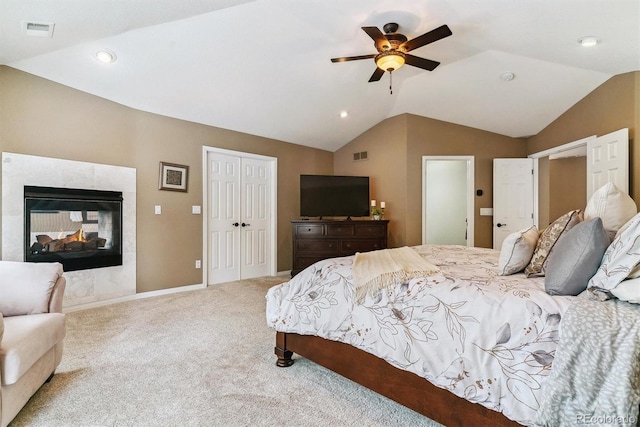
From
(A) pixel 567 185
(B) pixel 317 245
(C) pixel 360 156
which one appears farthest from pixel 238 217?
(A) pixel 567 185

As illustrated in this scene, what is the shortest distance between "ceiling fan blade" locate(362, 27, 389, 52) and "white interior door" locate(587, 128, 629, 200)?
112 inches

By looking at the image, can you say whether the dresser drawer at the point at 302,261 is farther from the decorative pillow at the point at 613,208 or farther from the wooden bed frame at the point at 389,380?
the decorative pillow at the point at 613,208

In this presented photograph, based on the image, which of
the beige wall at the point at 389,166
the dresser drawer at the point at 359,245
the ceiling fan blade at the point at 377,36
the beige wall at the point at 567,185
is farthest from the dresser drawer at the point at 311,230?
the beige wall at the point at 567,185

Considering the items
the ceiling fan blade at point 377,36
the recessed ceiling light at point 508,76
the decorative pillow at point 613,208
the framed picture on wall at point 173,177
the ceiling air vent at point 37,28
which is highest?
the recessed ceiling light at point 508,76

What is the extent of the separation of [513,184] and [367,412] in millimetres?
4707

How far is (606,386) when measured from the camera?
3.33 feet

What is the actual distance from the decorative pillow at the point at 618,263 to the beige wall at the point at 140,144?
4286 mm

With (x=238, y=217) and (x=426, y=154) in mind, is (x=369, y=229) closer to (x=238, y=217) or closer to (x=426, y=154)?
(x=426, y=154)

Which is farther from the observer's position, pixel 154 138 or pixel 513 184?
pixel 513 184

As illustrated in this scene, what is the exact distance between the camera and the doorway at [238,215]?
465cm

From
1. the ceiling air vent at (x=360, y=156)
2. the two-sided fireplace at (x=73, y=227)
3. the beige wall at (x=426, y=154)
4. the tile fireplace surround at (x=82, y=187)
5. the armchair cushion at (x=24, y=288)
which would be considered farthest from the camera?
the ceiling air vent at (x=360, y=156)

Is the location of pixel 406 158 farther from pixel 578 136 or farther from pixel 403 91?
pixel 578 136

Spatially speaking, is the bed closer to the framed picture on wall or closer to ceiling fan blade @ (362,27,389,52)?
ceiling fan blade @ (362,27,389,52)

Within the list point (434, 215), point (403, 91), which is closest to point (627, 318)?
point (403, 91)
